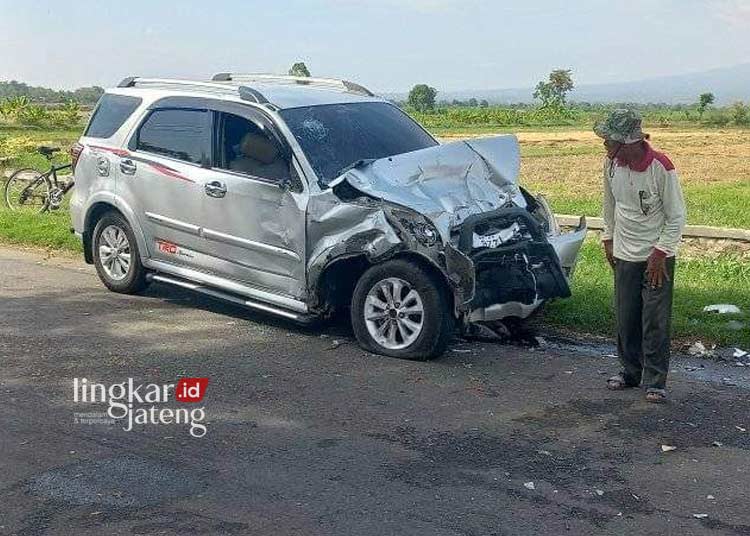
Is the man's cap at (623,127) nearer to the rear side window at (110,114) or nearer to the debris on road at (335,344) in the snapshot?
the debris on road at (335,344)

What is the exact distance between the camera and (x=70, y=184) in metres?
14.8

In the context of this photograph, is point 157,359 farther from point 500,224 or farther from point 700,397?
point 700,397

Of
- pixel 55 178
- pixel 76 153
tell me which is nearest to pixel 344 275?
pixel 76 153

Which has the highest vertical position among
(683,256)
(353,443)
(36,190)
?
(36,190)

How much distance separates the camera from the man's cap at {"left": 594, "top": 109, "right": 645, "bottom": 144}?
19.2 ft

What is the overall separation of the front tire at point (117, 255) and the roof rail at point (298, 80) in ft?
5.52

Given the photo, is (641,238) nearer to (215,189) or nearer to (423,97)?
(215,189)

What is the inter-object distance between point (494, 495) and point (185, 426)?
1944 millimetres

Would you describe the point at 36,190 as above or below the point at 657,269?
below

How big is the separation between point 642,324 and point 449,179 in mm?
2019

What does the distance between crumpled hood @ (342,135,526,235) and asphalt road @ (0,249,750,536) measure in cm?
111

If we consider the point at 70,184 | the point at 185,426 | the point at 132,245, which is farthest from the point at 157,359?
the point at 70,184

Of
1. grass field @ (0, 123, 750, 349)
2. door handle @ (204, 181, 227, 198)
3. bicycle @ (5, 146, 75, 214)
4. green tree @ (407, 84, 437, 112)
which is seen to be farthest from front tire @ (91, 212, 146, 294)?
green tree @ (407, 84, 437, 112)

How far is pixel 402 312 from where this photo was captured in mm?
6926
